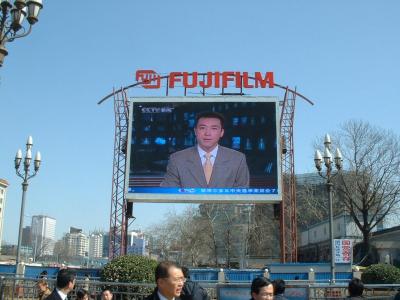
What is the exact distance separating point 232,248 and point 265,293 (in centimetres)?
5643

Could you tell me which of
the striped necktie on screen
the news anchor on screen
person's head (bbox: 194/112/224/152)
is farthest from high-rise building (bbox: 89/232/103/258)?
the striped necktie on screen

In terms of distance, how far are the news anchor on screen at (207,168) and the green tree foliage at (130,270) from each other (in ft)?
31.9

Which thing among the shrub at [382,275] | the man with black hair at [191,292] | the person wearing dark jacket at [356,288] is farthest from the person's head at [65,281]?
the shrub at [382,275]

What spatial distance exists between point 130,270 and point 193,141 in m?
11.8

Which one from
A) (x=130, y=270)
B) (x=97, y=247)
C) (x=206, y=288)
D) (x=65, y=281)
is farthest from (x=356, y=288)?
(x=97, y=247)

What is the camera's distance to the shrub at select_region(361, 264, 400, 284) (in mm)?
22016

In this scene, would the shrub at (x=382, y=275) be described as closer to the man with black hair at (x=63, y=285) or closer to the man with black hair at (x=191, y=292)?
the man with black hair at (x=191, y=292)

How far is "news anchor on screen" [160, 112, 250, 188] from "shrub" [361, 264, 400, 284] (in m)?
8.25

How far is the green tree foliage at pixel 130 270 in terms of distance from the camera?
59.9 ft

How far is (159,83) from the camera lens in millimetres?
31328

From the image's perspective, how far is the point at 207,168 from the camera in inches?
1121

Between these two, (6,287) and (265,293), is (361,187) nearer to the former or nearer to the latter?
(6,287)

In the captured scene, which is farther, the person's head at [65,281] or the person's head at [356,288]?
the person's head at [356,288]

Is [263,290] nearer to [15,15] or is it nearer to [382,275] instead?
[15,15]
